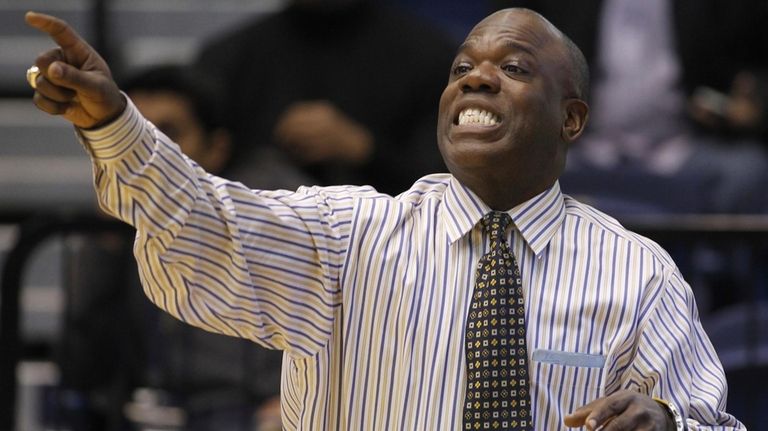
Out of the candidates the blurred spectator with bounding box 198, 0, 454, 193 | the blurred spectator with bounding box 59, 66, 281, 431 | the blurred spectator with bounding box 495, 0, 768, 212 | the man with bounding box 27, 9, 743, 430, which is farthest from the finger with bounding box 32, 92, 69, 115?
the blurred spectator with bounding box 495, 0, 768, 212

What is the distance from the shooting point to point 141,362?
16.8 ft

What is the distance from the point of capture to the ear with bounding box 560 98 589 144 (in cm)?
299

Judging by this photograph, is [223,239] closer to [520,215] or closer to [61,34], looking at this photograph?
[61,34]

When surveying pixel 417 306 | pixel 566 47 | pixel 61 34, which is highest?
pixel 566 47

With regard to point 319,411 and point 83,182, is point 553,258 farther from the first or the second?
point 83,182

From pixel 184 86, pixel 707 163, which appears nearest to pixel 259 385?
pixel 184 86

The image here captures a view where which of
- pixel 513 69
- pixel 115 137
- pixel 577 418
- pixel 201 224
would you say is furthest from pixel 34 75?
pixel 577 418

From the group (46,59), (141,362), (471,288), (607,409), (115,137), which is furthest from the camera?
(141,362)

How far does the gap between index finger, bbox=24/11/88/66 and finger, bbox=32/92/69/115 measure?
0.08 m

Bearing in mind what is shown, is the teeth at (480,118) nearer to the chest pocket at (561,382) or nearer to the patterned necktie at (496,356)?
the patterned necktie at (496,356)

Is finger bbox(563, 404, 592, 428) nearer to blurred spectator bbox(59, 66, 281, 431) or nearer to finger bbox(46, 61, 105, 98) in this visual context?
finger bbox(46, 61, 105, 98)

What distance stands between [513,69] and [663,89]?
3052 mm

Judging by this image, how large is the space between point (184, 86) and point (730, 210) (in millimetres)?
2109

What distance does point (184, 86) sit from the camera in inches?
217
